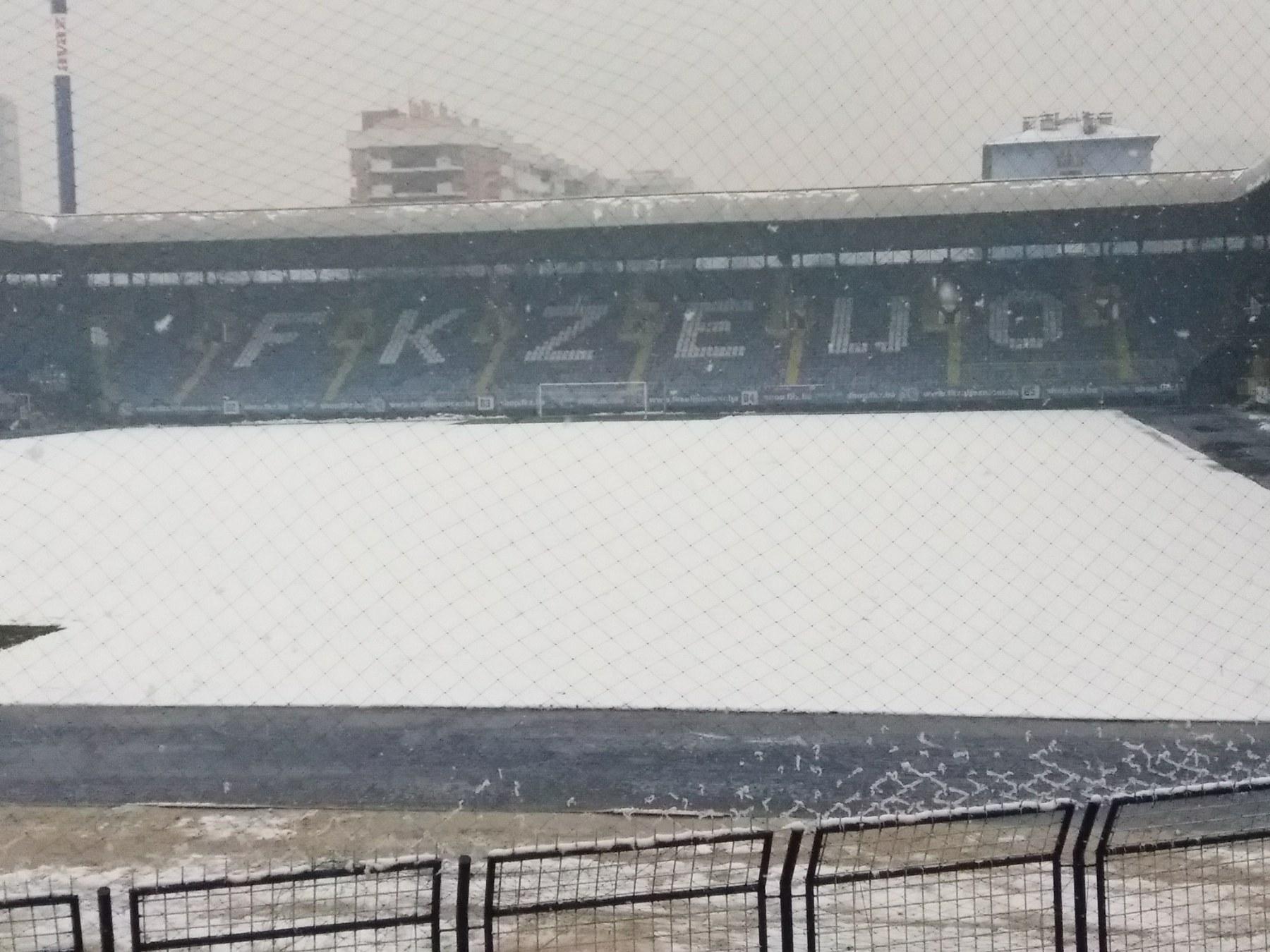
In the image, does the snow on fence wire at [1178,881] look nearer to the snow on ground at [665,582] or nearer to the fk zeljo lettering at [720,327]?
the snow on ground at [665,582]

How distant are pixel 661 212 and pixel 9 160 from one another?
18.2 meters

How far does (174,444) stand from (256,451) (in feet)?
7.77

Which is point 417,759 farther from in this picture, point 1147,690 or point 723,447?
point 723,447

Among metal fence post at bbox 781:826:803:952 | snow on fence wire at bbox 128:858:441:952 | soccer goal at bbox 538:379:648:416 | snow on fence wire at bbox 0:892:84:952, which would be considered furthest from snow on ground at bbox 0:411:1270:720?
soccer goal at bbox 538:379:648:416

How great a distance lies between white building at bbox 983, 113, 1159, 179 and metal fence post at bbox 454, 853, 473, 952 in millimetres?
51543

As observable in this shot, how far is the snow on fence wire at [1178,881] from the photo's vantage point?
322 centimetres

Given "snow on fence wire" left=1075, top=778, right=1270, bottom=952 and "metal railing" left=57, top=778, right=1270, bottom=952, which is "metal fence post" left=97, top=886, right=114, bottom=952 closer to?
"metal railing" left=57, top=778, right=1270, bottom=952

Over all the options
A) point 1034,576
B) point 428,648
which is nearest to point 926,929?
point 428,648

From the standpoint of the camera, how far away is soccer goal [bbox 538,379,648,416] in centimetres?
2916

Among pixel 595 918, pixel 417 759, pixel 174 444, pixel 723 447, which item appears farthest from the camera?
pixel 174 444

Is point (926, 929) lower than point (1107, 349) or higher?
lower

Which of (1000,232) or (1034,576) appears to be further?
(1000,232)

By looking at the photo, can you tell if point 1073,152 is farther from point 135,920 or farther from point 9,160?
point 135,920

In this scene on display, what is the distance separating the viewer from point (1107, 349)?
2852cm
